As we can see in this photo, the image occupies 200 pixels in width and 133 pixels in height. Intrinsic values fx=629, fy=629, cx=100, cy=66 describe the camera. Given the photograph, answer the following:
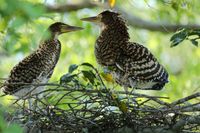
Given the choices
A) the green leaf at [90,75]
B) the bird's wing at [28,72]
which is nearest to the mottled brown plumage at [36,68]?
the bird's wing at [28,72]

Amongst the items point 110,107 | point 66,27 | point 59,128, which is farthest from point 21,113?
point 66,27

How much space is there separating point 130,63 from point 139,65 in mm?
71

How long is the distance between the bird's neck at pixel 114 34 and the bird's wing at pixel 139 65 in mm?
189

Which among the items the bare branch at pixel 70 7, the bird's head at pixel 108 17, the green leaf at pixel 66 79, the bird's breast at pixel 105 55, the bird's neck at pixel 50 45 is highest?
the bare branch at pixel 70 7

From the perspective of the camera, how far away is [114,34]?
5.12 meters

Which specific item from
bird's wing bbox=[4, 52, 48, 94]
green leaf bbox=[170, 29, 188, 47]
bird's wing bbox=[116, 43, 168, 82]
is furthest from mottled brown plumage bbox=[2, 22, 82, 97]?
green leaf bbox=[170, 29, 188, 47]

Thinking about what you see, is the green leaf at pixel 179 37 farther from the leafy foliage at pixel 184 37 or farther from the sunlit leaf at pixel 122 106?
the sunlit leaf at pixel 122 106

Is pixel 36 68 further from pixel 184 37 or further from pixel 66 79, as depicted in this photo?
pixel 184 37

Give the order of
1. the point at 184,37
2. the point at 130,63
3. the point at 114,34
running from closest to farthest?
the point at 184,37, the point at 130,63, the point at 114,34

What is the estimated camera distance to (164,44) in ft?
43.8

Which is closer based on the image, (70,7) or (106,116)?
(106,116)

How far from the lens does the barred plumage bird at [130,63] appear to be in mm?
4734

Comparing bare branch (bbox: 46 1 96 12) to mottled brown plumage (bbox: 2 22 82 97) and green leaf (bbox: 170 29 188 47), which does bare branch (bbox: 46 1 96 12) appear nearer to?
mottled brown plumage (bbox: 2 22 82 97)

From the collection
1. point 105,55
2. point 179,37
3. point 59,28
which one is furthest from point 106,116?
point 59,28
